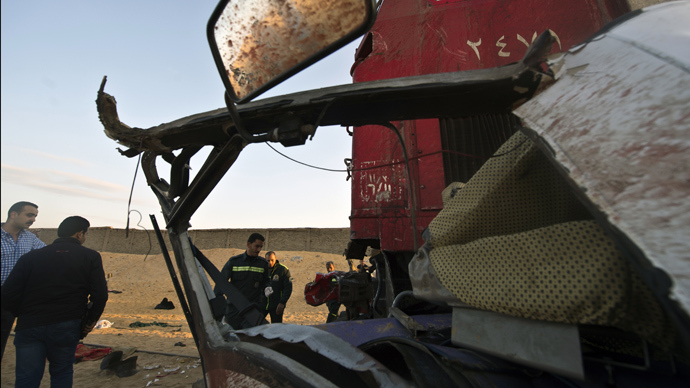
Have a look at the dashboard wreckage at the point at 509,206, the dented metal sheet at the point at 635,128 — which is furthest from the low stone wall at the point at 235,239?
the dented metal sheet at the point at 635,128

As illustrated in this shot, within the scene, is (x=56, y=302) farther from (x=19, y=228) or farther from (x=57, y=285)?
(x=19, y=228)

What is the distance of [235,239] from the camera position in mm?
29031

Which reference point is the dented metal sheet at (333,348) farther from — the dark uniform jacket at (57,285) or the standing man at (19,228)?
the dark uniform jacket at (57,285)

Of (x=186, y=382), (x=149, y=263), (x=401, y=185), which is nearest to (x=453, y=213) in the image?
(x=401, y=185)

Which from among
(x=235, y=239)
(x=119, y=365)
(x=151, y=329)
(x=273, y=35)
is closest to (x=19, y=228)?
(x=273, y=35)

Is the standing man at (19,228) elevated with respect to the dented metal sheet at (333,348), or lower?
elevated

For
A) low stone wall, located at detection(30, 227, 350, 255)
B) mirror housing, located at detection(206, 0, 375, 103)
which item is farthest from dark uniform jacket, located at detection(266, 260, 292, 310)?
low stone wall, located at detection(30, 227, 350, 255)

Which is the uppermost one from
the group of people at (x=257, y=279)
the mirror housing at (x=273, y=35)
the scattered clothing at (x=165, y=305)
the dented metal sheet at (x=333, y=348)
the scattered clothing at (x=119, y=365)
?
the mirror housing at (x=273, y=35)

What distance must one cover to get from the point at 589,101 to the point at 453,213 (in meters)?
0.61

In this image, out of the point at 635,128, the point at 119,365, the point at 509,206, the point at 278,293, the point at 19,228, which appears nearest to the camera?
the point at 635,128

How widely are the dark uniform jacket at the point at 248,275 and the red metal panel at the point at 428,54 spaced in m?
2.32

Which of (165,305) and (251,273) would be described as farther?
(165,305)

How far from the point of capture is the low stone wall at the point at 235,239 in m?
27.0

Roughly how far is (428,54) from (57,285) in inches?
174
